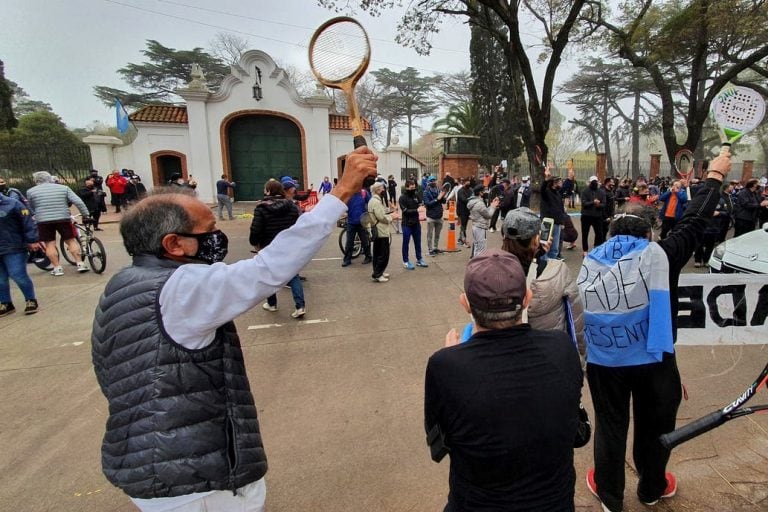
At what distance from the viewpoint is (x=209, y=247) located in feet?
5.26

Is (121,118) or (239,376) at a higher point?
(121,118)

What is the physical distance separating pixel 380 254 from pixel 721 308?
486 cm

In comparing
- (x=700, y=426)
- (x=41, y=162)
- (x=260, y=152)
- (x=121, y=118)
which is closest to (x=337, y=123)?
(x=260, y=152)

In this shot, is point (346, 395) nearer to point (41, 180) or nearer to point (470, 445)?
point (470, 445)

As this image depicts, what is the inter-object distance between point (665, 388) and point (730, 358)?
290 centimetres

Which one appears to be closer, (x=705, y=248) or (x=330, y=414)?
(x=330, y=414)

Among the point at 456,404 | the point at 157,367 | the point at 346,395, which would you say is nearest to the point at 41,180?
the point at 346,395

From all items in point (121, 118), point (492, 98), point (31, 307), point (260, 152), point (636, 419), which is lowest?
point (31, 307)

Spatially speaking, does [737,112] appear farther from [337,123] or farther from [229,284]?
[337,123]

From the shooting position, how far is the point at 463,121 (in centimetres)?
3048

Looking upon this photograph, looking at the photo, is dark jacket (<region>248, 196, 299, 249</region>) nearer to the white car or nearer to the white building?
the white car

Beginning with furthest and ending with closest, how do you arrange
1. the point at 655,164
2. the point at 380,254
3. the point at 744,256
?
the point at 655,164 < the point at 380,254 < the point at 744,256

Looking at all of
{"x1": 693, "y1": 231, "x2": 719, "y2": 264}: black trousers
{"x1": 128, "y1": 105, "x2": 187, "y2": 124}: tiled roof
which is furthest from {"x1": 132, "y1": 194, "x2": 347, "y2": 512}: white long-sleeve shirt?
{"x1": 128, "y1": 105, "x2": 187, "y2": 124}: tiled roof

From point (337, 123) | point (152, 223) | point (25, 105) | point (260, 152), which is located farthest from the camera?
point (25, 105)
